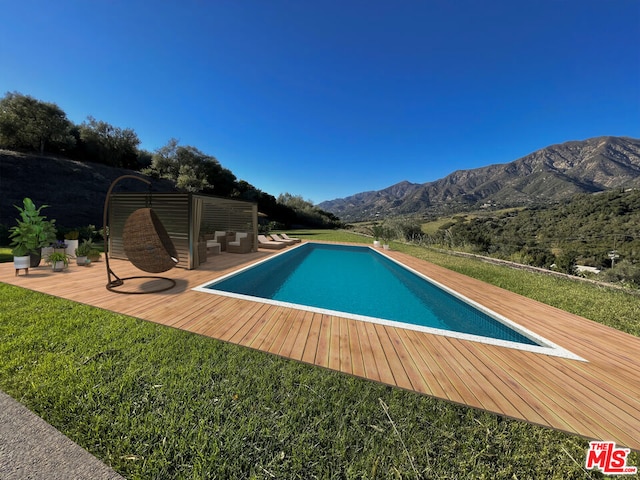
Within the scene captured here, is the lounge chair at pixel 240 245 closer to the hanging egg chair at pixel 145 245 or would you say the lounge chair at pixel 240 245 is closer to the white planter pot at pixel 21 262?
the hanging egg chair at pixel 145 245

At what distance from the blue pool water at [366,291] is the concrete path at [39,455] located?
3157 millimetres

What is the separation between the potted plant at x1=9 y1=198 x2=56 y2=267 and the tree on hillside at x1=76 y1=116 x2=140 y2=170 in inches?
952

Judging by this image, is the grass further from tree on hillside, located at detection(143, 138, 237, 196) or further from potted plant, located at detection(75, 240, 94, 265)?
tree on hillside, located at detection(143, 138, 237, 196)

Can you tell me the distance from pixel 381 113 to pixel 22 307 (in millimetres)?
27566

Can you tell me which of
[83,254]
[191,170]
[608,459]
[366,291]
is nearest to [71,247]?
[83,254]

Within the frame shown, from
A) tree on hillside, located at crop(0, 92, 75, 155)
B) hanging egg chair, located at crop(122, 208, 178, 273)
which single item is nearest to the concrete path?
hanging egg chair, located at crop(122, 208, 178, 273)

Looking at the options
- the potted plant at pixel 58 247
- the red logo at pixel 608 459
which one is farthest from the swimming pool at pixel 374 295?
the potted plant at pixel 58 247

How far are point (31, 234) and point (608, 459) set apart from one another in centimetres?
967

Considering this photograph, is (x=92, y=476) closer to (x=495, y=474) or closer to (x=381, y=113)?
(x=495, y=474)

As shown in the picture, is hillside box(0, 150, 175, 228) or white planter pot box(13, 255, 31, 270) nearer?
white planter pot box(13, 255, 31, 270)

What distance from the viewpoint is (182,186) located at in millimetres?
23203

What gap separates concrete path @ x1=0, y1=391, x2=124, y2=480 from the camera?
4.13 ft

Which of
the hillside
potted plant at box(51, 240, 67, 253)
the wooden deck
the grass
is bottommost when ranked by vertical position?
the grass

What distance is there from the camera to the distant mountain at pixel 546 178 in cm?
5669
